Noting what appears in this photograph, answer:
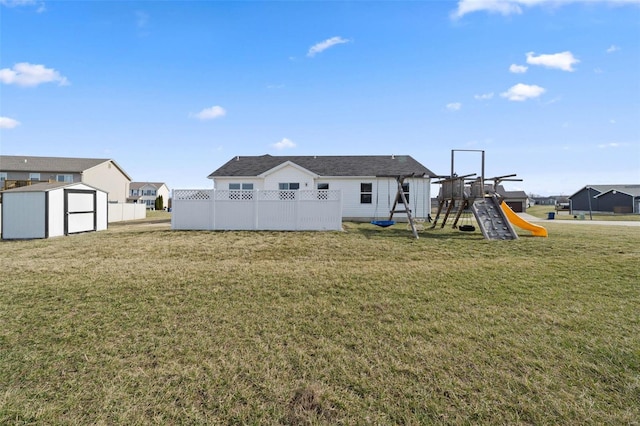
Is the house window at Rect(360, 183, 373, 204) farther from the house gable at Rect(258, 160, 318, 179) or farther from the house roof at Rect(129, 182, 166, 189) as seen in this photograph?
the house roof at Rect(129, 182, 166, 189)

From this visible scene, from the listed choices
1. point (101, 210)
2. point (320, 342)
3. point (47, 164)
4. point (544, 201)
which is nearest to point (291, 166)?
point (101, 210)

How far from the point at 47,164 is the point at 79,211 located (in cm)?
3089

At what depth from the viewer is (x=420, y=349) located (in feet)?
12.0

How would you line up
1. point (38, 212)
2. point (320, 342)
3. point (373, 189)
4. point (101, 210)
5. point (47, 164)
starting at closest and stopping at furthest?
point (320, 342)
point (38, 212)
point (101, 210)
point (373, 189)
point (47, 164)

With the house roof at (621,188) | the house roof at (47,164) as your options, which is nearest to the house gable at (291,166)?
the house roof at (47,164)

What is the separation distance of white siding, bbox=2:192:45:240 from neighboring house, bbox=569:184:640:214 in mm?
55620

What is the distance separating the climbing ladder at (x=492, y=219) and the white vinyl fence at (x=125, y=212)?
23039 mm

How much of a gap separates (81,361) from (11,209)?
13269mm

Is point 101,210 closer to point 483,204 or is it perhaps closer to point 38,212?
point 38,212

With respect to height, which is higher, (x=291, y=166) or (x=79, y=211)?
(x=291, y=166)

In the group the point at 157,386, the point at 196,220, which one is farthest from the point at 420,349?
the point at 196,220

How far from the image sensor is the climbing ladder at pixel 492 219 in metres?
11.2

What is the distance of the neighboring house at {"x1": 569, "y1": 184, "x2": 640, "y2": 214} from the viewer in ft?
138

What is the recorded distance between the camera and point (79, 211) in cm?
1330
